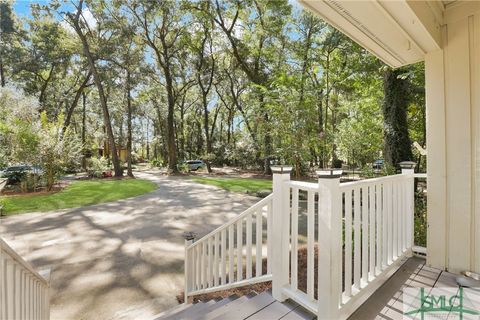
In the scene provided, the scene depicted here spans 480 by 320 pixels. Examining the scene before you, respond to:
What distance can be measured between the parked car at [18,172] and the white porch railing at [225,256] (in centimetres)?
1035

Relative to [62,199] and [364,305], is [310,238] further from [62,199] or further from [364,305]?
[62,199]

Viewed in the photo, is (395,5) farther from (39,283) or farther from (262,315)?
(39,283)

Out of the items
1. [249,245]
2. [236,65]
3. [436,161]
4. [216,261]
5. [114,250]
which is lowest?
[114,250]

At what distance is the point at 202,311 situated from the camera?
2.20m

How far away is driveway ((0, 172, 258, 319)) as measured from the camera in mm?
2926

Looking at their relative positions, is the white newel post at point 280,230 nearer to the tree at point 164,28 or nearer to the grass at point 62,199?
the grass at point 62,199

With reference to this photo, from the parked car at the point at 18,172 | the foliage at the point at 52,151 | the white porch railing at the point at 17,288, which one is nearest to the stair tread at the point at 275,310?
the white porch railing at the point at 17,288

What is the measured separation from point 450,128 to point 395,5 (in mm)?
1348

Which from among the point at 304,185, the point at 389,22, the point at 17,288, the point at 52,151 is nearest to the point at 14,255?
the point at 17,288

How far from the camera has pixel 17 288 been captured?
1.23 meters

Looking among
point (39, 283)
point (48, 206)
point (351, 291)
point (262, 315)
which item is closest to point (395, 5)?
point (351, 291)

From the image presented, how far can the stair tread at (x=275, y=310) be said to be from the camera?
181 cm

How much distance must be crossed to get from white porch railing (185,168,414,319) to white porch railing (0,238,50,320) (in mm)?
1384

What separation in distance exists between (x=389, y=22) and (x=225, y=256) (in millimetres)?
2431
